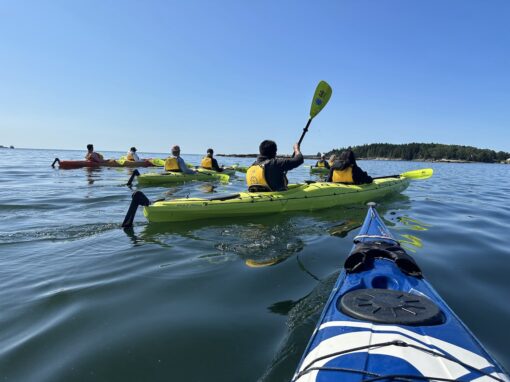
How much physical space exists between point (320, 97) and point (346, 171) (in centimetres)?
250

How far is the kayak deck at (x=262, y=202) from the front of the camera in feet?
21.6

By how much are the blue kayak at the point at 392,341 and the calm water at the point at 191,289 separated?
558 mm

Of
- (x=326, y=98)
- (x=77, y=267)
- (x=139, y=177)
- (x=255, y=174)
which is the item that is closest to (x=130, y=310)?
(x=77, y=267)

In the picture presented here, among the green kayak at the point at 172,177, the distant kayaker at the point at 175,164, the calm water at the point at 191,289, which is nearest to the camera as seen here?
the calm water at the point at 191,289

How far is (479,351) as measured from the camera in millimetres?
1812

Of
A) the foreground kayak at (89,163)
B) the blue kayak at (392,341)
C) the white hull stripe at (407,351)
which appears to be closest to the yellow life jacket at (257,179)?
the blue kayak at (392,341)

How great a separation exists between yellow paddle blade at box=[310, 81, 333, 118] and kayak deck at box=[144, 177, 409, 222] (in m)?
2.54

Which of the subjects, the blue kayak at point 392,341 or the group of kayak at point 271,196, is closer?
the blue kayak at point 392,341

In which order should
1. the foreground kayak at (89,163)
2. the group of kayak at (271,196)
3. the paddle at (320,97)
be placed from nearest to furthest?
1. the group of kayak at (271,196)
2. the paddle at (320,97)
3. the foreground kayak at (89,163)

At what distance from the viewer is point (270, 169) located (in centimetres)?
738

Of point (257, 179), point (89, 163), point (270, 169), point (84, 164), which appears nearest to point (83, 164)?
point (84, 164)

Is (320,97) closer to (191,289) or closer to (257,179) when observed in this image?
(257,179)

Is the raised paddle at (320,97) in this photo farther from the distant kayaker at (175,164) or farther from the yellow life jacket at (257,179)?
the distant kayaker at (175,164)

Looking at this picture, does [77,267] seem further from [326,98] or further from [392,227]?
[326,98]
